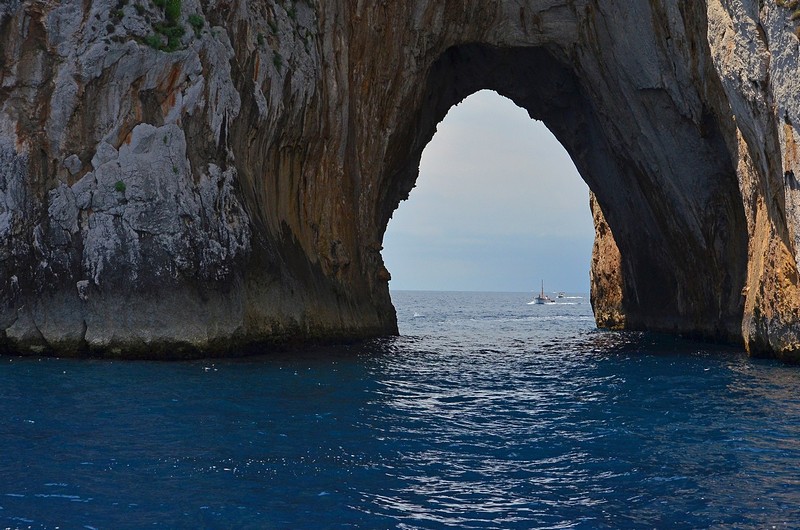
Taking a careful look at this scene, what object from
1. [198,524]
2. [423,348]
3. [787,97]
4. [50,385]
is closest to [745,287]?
[787,97]

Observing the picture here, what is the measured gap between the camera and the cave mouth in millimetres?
30688

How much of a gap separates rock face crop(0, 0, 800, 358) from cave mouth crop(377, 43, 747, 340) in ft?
0.48

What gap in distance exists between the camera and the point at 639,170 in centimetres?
3450

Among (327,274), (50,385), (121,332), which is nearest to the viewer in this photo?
(50,385)

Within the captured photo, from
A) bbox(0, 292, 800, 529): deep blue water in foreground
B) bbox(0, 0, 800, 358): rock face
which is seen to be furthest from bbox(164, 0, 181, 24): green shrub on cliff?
bbox(0, 292, 800, 529): deep blue water in foreground

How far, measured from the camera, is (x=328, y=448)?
1148cm

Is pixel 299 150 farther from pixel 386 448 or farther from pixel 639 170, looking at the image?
pixel 386 448

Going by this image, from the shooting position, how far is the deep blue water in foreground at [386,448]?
8453 millimetres

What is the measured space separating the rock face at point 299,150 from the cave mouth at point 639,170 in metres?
0.15

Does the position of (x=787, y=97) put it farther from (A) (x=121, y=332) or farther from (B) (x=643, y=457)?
(A) (x=121, y=332)

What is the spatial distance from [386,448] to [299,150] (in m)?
20.1

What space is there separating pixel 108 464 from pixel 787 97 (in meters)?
18.5

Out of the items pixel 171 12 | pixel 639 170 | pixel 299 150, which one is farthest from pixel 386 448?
pixel 639 170

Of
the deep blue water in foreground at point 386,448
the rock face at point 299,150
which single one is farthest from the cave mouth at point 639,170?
the deep blue water in foreground at point 386,448
